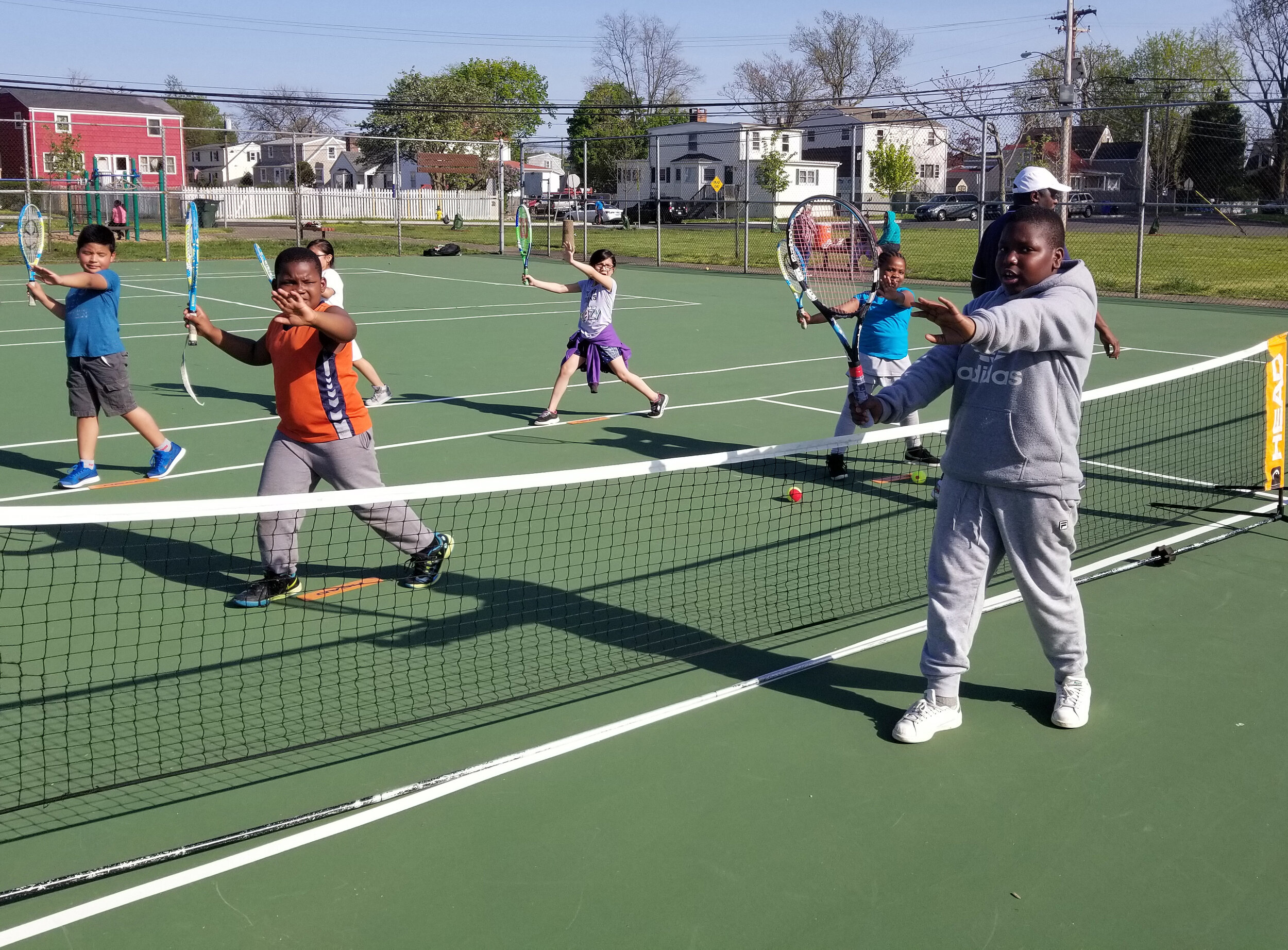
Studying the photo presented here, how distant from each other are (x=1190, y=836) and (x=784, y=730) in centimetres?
153


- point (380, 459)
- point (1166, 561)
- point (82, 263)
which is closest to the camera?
point (1166, 561)

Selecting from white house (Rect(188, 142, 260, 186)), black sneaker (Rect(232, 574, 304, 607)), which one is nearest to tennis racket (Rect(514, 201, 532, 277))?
black sneaker (Rect(232, 574, 304, 607))

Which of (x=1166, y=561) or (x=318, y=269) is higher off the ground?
(x=318, y=269)

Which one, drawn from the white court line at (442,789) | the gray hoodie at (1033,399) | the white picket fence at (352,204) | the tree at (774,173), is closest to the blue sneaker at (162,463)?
the white court line at (442,789)

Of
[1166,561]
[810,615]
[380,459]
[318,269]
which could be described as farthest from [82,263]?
[1166,561]

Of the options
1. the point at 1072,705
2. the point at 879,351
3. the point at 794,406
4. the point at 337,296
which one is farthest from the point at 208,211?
the point at 1072,705

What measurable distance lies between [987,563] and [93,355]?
651 cm

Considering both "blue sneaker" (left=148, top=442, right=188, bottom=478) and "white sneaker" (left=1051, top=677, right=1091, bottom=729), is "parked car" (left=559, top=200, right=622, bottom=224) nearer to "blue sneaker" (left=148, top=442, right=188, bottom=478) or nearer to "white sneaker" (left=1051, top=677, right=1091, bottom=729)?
"blue sneaker" (left=148, top=442, right=188, bottom=478)

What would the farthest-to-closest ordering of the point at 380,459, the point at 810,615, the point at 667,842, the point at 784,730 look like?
the point at 380,459
the point at 810,615
the point at 784,730
the point at 667,842

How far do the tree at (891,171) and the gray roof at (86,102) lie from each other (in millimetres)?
36342

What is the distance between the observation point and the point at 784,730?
16.2 feet

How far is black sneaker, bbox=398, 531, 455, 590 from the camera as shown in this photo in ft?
21.7

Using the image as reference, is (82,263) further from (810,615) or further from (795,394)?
(795,394)

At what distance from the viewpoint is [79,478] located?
8680 mm
